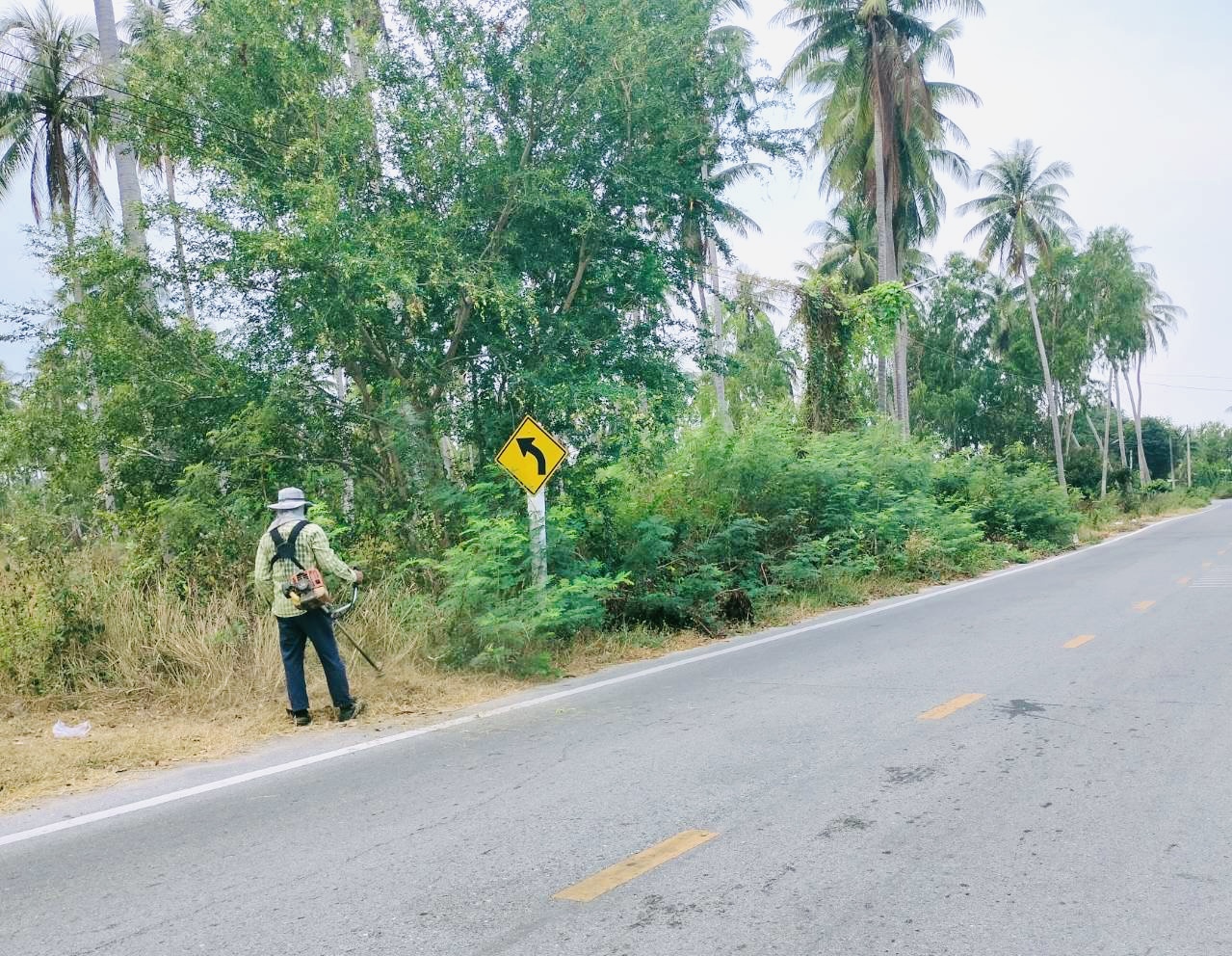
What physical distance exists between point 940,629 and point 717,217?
6160 millimetres

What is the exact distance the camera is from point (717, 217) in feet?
45.8

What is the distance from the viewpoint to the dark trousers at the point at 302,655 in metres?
7.84

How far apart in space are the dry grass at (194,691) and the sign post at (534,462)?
4.93ft

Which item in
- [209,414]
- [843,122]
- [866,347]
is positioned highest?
[843,122]

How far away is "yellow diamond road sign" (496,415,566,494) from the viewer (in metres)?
10.7

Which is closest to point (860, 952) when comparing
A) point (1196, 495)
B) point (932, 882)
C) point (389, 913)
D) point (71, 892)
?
point (932, 882)

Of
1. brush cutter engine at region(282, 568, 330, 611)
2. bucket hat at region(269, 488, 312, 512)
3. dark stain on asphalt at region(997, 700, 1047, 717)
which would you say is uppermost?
bucket hat at region(269, 488, 312, 512)

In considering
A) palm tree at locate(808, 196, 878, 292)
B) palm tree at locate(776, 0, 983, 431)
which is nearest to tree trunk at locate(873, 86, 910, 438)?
palm tree at locate(776, 0, 983, 431)

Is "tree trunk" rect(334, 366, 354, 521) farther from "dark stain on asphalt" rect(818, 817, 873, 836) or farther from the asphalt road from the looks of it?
"dark stain on asphalt" rect(818, 817, 873, 836)

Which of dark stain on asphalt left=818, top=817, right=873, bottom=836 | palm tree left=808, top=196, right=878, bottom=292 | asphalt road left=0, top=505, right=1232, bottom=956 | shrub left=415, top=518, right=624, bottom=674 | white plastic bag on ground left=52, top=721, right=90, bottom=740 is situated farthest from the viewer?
palm tree left=808, top=196, right=878, bottom=292

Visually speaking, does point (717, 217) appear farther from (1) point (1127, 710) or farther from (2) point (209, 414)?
(1) point (1127, 710)

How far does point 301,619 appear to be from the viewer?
7.87 m

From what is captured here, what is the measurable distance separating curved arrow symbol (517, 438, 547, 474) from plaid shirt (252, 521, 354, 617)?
3064 millimetres

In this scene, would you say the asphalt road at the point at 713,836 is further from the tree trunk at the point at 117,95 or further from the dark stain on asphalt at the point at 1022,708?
the tree trunk at the point at 117,95
